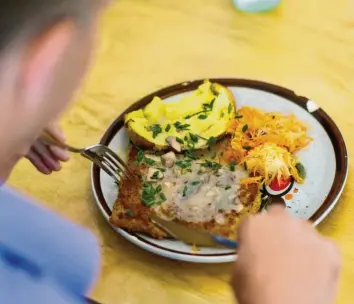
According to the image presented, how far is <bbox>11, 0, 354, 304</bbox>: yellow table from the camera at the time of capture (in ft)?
2.99

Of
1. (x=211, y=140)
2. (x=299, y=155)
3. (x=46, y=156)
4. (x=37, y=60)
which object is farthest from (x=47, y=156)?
(x=37, y=60)

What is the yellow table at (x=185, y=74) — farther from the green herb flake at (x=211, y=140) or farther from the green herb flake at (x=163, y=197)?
the green herb flake at (x=211, y=140)

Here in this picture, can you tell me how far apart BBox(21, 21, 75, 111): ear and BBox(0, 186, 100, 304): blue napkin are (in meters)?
0.27

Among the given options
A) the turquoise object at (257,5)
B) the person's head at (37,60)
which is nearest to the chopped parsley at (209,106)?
the turquoise object at (257,5)

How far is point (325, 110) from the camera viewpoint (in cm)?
111

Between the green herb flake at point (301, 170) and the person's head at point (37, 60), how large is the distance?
1.48 feet

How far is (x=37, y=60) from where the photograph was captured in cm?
57

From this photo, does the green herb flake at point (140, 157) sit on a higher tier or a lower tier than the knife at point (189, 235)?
lower

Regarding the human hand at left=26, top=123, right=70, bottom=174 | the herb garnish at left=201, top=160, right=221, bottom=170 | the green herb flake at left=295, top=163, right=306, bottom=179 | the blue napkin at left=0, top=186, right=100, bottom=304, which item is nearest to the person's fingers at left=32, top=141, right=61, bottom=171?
the human hand at left=26, top=123, right=70, bottom=174

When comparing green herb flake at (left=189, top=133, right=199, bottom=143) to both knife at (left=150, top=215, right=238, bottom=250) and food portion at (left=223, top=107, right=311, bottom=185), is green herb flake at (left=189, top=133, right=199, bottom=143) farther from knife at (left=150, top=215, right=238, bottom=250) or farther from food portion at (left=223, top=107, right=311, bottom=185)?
knife at (left=150, top=215, right=238, bottom=250)

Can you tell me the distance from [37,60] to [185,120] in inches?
20.2

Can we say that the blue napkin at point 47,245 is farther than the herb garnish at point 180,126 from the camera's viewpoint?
No

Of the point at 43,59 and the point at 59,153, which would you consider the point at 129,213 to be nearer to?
the point at 59,153

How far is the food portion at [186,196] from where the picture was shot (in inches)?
36.0
